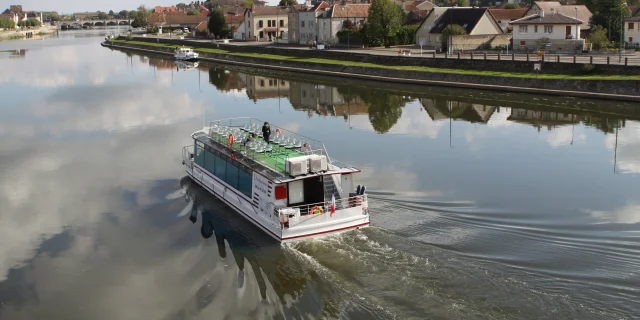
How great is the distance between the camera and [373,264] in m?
15.6

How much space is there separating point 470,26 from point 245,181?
2064 inches

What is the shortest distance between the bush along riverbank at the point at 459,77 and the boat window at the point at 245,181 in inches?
1092

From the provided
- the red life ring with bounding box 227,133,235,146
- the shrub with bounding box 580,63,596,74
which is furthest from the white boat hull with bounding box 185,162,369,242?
the shrub with bounding box 580,63,596,74

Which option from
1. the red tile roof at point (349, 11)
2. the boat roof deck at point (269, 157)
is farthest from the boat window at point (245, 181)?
the red tile roof at point (349, 11)

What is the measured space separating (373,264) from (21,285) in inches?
314

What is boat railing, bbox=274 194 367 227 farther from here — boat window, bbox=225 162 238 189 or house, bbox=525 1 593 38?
house, bbox=525 1 593 38

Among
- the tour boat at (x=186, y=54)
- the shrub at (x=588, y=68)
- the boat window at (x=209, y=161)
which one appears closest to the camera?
the boat window at (x=209, y=161)

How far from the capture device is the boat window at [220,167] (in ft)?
71.4

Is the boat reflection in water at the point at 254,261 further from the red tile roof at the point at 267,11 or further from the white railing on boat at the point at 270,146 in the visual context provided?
the red tile roof at the point at 267,11

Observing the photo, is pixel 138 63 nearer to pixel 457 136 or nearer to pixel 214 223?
pixel 457 136

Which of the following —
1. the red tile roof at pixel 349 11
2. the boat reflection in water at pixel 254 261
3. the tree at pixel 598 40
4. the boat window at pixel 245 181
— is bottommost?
the boat reflection in water at pixel 254 261

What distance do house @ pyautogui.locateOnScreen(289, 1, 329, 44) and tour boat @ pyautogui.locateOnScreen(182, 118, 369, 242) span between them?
65787 millimetres

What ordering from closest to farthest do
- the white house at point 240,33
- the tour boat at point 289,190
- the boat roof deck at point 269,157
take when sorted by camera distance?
1. the tour boat at point 289,190
2. the boat roof deck at point 269,157
3. the white house at point 240,33

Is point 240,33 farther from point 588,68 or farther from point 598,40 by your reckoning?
point 588,68
